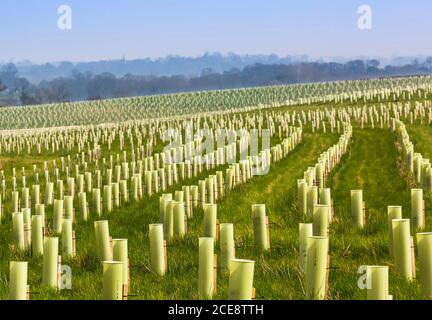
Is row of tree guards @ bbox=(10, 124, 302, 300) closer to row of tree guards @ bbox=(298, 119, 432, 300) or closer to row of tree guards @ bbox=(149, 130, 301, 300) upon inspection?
row of tree guards @ bbox=(149, 130, 301, 300)

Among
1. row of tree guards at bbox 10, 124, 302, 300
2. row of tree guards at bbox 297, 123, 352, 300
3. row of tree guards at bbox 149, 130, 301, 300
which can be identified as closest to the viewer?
row of tree guards at bbox 149, 130, 301, 300

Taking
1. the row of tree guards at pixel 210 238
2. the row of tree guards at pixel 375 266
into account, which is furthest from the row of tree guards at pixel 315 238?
the row of tree guards at pixel 210 238

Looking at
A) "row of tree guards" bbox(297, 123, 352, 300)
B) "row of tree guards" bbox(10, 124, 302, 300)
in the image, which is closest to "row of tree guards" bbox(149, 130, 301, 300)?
"row of tree guards" bbox(10, 124, 302, 300)

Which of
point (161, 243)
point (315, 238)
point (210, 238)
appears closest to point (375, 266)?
point (315, 238)

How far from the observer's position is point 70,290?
7.11 m

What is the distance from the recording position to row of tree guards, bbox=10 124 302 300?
5.81 meters

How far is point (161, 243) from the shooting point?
25.4 ft

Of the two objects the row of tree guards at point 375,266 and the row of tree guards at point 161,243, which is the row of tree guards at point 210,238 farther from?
the row of tree guards at point 375,266

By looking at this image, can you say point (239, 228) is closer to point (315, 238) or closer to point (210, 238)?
point (210, 238)

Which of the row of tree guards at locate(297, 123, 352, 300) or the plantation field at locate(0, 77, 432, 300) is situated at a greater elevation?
the row of tree guards at locate(297, 123, 352, 300)

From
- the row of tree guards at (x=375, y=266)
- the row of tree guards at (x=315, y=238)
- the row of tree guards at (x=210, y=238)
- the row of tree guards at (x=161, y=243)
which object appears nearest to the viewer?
the row of tree guards at (x=375, y=266)

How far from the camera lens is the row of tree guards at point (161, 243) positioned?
19.1 ft

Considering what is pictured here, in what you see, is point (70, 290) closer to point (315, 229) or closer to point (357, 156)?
point (315, 229)
